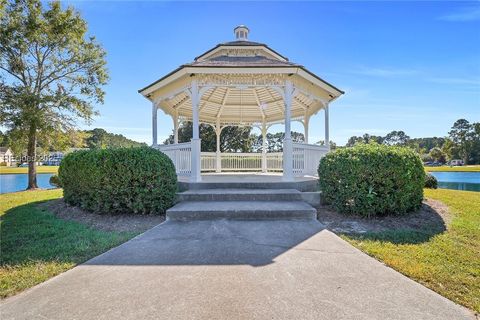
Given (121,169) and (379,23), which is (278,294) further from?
(379,23)

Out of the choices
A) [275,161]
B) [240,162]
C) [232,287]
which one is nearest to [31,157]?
[240,162]

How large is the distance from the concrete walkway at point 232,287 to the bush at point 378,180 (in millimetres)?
1994

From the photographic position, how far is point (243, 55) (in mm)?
10453

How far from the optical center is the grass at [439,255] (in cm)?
275

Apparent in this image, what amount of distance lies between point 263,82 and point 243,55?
10.2ft

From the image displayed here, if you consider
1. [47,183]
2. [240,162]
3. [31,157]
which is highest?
[31,157]

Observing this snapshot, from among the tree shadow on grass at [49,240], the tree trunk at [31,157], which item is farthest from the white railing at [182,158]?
the tree trunk at [31,157]

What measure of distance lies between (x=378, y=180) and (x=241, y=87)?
4692 mm

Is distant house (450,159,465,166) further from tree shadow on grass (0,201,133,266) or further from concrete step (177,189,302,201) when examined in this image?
tree shadow on grass (0,201,133,266)

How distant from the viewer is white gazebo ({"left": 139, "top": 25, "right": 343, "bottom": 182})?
7.91 m

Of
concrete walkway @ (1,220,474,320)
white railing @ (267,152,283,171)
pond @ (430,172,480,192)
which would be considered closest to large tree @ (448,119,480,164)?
pond @ (430,172,480,192)

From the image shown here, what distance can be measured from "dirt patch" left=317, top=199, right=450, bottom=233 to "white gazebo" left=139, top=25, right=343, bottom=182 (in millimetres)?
2346

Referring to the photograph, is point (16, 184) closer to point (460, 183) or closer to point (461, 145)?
point (460, 183)

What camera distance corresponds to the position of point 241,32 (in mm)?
11281
